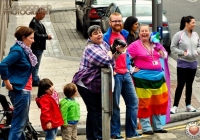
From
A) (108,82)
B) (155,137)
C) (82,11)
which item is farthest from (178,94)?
(82,11)

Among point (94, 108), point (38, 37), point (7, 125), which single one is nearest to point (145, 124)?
point (94, 108)

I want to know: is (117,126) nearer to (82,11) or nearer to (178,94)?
(178,94)

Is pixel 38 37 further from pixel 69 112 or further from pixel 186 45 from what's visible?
pixel 69 112

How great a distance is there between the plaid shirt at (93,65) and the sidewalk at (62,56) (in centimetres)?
172

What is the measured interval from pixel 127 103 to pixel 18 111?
1.83 m

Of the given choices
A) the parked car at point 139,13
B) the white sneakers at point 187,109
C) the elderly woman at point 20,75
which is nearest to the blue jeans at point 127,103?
the elderly woman at point 20,75

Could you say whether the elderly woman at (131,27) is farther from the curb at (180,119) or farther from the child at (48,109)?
the child at (48,109)

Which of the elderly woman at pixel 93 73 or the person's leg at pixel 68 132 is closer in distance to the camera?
the elderly woman at pixel 93 73

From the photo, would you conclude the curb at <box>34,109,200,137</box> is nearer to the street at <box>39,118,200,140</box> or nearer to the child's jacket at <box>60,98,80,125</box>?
the street at <box>39,118,200,140</box>

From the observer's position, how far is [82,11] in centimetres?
2597

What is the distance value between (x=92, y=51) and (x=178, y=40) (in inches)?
123

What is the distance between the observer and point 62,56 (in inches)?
806

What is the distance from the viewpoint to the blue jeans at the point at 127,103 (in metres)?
11.1

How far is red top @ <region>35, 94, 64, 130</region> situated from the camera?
416 inches
